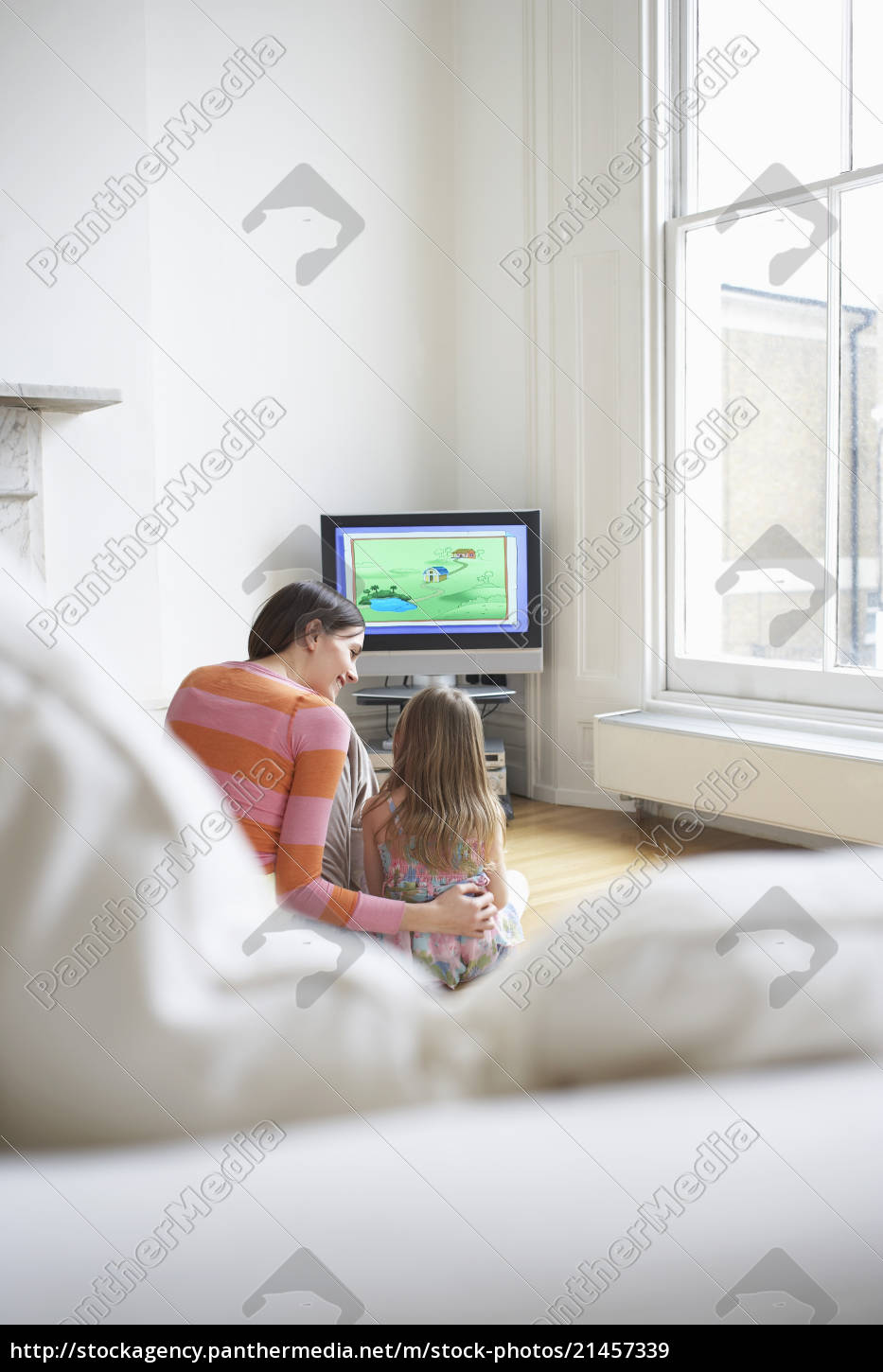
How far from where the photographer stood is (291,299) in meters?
4.66

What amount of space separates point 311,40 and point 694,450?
237 centimetres

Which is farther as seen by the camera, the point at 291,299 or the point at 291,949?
the point at 291,299

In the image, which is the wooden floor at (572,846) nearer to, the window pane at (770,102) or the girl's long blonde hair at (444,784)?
the girl's long blonde hair at (444,784)

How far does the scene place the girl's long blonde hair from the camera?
74.1 inches

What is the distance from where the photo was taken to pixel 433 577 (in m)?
Result: 4.57

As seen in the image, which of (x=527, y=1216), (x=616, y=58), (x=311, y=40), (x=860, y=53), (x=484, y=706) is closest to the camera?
(x=527, y=1216)

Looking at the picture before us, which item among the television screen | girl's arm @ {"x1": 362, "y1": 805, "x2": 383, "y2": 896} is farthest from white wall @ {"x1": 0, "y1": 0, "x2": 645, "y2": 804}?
girl's arm @ {"x1": 362, "y1": 805, "x2": 383, "y2": 896}

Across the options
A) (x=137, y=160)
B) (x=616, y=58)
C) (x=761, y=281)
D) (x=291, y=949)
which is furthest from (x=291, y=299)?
(x=291, y=949)

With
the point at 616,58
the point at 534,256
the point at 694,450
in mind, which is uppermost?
the point at 616,58

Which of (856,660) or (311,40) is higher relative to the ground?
(311,40)

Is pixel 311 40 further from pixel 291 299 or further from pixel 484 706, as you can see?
pixel 484 706

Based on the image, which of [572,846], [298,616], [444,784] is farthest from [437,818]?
[572,846]

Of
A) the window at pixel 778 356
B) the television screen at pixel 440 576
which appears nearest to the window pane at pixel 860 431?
the window at pixel 778 356

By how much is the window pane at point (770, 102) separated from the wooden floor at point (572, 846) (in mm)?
2421
